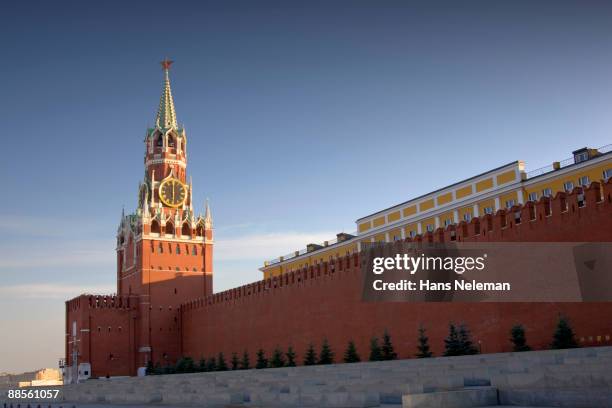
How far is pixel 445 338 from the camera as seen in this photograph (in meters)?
24.9

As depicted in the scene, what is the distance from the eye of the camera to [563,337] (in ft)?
64.5

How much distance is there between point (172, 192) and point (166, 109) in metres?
7.16

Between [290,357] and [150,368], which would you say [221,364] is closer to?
[290,357]

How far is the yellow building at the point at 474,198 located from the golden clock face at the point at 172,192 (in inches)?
521

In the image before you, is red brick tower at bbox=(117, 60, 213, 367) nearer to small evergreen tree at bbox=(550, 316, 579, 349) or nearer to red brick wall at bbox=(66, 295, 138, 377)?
red brick wall at bbox=(66, 295, 138, 377)

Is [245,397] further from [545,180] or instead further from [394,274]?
[545,180]

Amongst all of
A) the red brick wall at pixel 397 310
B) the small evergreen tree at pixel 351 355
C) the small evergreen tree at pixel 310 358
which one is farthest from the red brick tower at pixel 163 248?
the small evergreen tree at pixel 351 355

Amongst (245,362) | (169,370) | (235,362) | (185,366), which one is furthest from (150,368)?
(245,362)

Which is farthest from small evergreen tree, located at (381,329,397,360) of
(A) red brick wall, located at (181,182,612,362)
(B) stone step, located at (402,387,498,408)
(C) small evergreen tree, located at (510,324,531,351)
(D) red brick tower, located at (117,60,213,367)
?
(D) red brick tower, located at (117,60,213,367)

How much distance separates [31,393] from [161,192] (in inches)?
833

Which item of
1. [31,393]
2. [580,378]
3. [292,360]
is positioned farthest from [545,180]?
[31,393]

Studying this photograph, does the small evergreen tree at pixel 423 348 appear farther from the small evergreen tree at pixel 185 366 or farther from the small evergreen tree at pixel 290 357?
the small evergreen tree at pixel 185 366

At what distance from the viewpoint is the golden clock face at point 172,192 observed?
53.4 m

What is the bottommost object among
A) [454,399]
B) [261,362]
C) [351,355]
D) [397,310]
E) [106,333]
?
[454,399]
